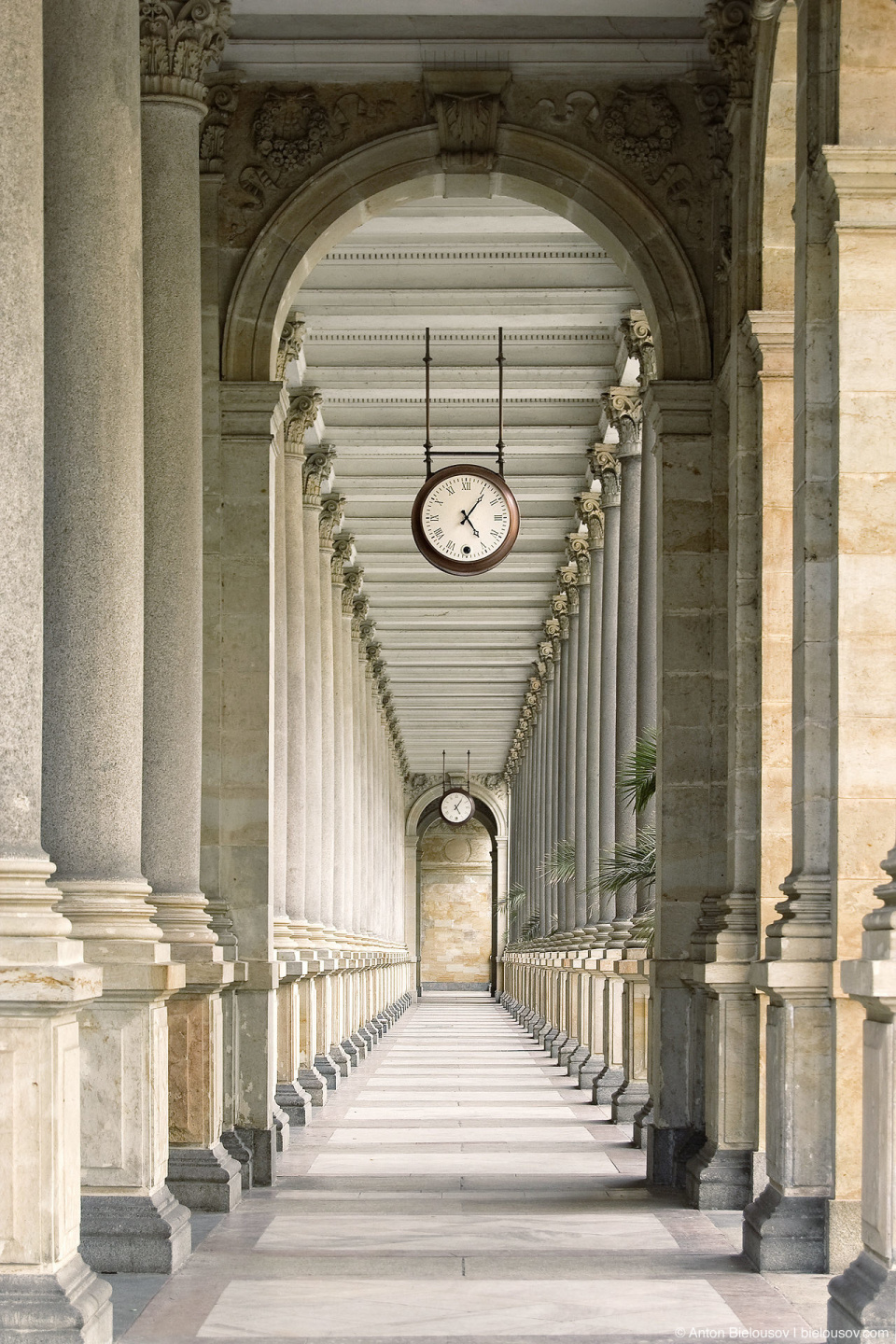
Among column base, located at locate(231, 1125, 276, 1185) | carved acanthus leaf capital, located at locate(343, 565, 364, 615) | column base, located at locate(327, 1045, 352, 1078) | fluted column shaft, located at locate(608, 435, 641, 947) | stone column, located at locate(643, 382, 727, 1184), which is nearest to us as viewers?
stone column, located at locate(643, 382, 727, 1184)

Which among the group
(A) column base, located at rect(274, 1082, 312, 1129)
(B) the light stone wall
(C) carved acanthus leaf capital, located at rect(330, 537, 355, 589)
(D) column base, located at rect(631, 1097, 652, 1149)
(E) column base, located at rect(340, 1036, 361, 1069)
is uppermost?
(C) carved acanthus leaf capital, located at rect(330, 537, 355, 589)

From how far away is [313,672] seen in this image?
82.5 ft

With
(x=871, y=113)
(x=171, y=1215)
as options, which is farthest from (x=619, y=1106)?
(x=871, y=113)

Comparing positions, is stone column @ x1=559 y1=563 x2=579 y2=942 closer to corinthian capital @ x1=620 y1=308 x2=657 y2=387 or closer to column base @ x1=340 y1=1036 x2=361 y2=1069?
column base @ x1=340 y1=1036 x2=361 y2=1069

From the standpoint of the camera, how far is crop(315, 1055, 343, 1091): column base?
73.0ft

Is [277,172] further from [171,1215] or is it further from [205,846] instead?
[171,1215]

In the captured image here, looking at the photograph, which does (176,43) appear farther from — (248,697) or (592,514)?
(592,514)

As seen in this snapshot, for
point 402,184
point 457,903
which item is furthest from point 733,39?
point 457,903

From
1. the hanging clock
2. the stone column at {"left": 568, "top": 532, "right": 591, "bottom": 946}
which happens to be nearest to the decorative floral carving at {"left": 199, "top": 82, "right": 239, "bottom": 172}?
the hanging clock

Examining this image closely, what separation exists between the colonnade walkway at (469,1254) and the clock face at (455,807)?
3120cm

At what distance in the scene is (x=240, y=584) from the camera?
14.2m

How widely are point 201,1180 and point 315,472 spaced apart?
14547 millimetres

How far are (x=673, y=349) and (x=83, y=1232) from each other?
8.01 metres

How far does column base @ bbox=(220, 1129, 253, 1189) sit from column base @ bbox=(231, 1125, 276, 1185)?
→ 96mm
